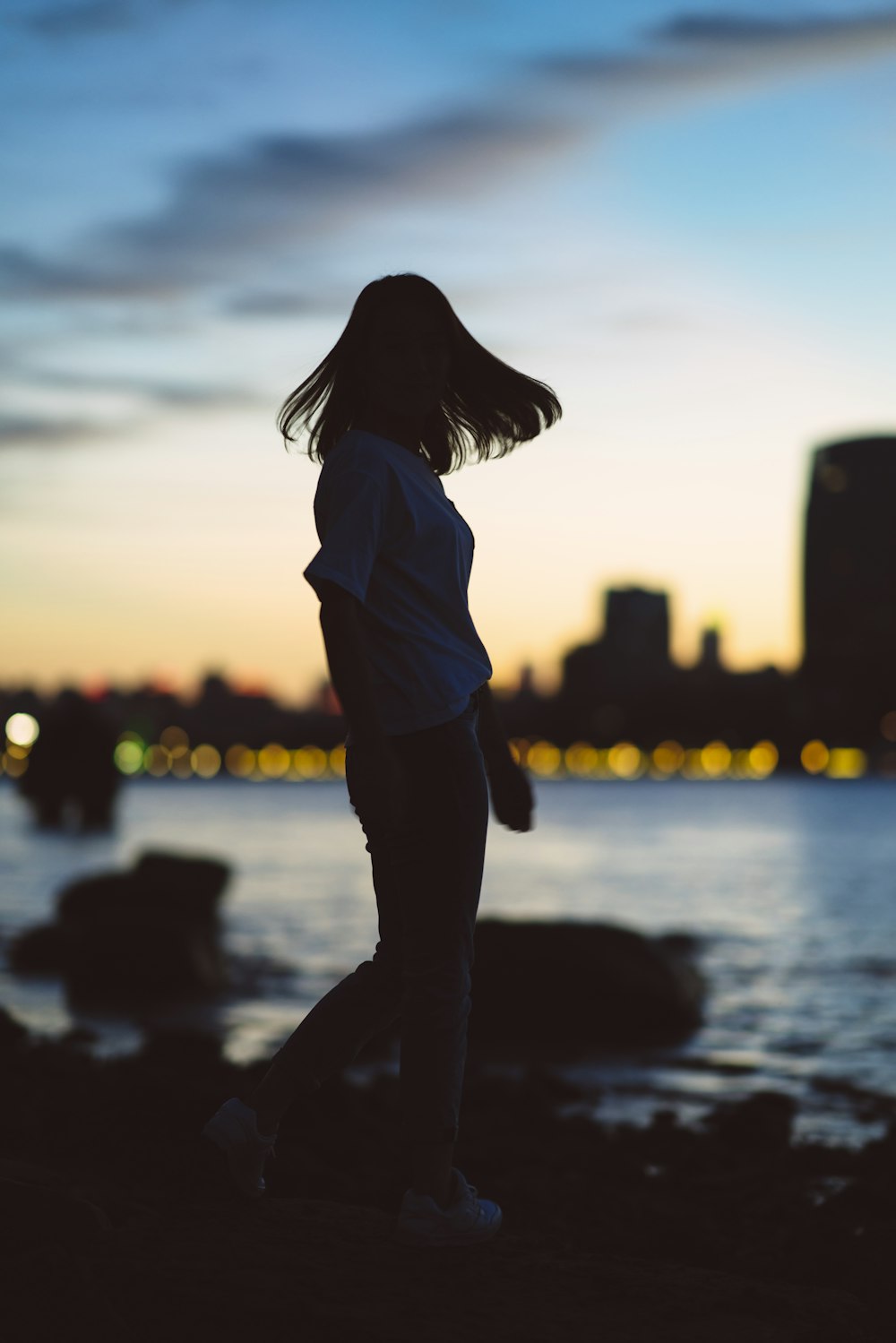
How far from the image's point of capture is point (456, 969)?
390 centimetres

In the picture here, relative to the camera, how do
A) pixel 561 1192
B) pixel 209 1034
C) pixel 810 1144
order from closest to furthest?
pixel 561 1192
pixel 810 1144
pixel 209 1034

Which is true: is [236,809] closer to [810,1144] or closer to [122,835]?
[122,835]

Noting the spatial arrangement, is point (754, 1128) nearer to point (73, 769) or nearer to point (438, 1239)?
point (438, 1239)

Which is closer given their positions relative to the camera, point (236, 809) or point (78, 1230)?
point (78, 1230)

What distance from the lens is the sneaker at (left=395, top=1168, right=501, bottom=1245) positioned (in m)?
3.92

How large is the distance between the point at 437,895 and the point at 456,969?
0.22 metres

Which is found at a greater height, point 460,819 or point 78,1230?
point 460,819

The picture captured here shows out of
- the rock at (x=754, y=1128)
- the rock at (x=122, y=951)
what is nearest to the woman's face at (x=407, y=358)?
the rock at (x=754, y=1128)

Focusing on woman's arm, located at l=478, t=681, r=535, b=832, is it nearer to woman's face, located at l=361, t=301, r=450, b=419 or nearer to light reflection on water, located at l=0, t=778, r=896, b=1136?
woman's face, located at l=361, t=301, r=450, b=419

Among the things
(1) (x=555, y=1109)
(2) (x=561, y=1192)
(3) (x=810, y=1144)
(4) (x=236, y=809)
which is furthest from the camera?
(4) (x=236, y=809)

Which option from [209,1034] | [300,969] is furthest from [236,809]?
[209,1034]

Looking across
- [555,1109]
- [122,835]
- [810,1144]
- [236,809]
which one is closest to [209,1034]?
[555,1109]

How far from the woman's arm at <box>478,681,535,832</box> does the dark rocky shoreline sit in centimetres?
118

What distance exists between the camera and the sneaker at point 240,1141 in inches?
164
